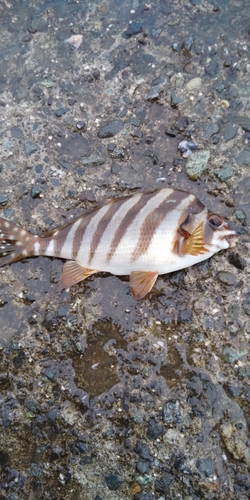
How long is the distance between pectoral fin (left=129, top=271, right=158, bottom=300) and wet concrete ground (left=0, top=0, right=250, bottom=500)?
0.51ft

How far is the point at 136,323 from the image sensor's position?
13.1 ft

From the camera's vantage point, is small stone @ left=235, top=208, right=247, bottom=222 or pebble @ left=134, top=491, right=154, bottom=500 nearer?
A: pebble @ left=134, top=491, right=154, bottom=500

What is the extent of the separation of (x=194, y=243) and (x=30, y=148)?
1.76 metres

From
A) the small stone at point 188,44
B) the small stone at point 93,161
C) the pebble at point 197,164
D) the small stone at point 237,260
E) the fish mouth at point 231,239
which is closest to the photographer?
the fish mouth at point 231,239

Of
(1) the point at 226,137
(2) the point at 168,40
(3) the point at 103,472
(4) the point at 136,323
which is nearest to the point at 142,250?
(4) the point at 136,323

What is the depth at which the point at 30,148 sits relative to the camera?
4355 millimetres

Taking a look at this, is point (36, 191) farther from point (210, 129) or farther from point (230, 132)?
point (230, 132)

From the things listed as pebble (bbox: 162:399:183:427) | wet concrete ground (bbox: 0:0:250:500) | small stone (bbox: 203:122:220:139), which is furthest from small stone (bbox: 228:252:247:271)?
pebble (bbox: 162:399:183:427)

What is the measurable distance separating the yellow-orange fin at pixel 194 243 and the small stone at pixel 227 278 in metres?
0.38

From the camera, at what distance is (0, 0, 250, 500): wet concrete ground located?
3750mm

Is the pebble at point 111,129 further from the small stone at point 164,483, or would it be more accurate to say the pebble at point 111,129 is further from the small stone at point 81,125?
the small stone at point 164,483

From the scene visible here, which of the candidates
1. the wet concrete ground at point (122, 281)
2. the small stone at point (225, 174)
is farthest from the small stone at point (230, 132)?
the small stone at point (225, 174)

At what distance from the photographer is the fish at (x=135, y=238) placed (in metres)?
3.77

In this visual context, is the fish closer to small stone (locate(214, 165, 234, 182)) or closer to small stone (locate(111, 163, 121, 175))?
small stone (locate(111, 163, 121, 175))
